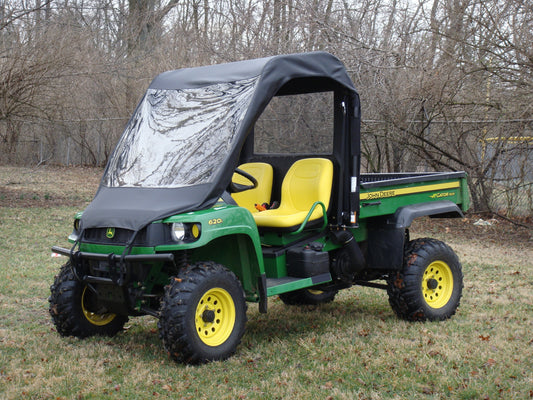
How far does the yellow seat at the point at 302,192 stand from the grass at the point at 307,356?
103cm

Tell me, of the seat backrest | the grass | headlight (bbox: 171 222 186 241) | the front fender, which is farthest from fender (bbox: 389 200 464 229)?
headlight (bbox: 171 222 186 241)

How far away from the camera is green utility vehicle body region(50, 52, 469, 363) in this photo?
199 inches

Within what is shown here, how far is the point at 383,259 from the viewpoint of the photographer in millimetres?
6500

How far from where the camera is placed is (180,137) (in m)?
5.67

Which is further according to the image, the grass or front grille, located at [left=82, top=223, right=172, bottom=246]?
front grille, located at [left=82, top=223, right=172, bottom=246]

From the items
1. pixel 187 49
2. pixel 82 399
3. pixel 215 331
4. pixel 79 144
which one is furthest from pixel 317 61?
pixel 79 144

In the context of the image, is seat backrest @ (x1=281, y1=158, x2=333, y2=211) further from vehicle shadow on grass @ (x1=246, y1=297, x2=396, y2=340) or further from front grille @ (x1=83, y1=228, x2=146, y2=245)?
front grille @ (x1=83, y1=228, x2=146, y2=245)

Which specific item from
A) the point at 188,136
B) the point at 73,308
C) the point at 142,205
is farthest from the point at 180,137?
the point at 73,308

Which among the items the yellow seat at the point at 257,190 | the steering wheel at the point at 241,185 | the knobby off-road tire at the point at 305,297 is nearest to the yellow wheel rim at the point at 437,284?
the knobby off-road tire at the point at 305,297

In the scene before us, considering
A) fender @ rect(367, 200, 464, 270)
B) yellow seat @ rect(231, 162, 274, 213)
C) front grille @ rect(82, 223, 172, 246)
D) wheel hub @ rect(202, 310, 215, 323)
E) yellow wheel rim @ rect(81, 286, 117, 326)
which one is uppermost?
yellow seat @ rect(231, 162, 274, 213)

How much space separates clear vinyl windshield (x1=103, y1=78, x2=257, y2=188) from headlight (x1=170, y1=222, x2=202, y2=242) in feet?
1.55

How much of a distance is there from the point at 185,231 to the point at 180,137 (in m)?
1.02

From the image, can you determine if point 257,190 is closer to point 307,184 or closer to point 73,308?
point 307,184

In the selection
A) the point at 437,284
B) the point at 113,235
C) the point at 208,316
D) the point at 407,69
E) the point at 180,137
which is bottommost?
the point at 437,284
